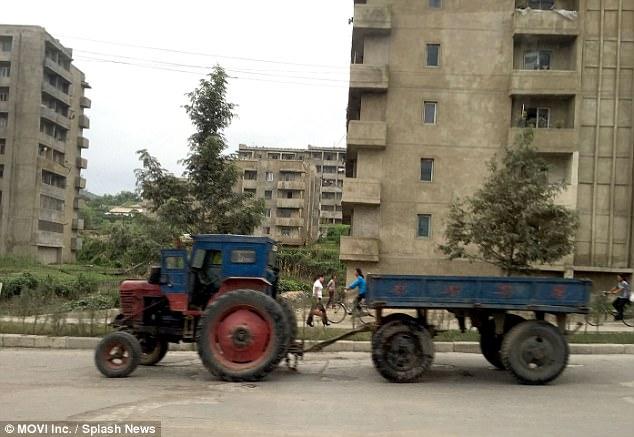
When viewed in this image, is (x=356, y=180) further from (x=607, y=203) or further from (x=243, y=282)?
(x=243, y=282)

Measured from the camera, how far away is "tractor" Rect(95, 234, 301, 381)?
10.5 metres

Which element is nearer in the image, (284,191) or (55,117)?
(55,117)

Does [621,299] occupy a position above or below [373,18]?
below

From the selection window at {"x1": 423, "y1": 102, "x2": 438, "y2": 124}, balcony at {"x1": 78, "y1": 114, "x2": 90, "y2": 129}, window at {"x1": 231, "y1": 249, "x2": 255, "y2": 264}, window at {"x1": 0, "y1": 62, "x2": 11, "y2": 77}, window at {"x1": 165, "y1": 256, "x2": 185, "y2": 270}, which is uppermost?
window at {"x1": 0, "y1": 62, "x2": 11, "y2": 77}

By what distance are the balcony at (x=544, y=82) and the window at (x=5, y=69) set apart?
2201 inches

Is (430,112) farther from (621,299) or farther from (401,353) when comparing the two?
(401,353)

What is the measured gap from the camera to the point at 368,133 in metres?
32.1

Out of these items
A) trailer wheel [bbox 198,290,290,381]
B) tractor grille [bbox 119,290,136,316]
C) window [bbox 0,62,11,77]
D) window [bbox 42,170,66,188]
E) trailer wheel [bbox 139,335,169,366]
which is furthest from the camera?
window [bbox 42,170,66,188]

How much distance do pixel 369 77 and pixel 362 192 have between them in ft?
18.1

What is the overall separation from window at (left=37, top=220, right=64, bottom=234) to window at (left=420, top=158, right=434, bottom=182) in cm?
5160

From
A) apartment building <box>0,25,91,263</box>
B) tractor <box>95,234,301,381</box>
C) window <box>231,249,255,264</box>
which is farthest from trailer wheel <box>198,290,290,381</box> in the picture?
apartment building <box>0,25,91,263</box>

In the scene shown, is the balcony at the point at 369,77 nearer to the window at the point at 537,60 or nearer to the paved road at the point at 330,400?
the window at the point at 537,60

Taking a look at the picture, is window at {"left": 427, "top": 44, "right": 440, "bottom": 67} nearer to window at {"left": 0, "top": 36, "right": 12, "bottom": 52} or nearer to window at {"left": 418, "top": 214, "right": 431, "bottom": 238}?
window at {"left": 418, "top": 214, "right": 431, "bottom": 238}

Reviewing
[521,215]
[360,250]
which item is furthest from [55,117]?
[521,215]
